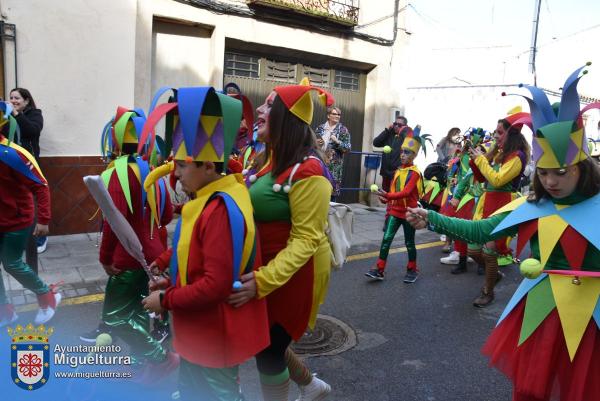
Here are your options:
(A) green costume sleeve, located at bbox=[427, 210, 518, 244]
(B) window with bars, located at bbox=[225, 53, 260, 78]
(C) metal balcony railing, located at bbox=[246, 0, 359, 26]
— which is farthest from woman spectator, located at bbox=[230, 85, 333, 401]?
(B) window with bars, located at bbox=[225, 53, 260, 78]

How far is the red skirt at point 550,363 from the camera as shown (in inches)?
88.1

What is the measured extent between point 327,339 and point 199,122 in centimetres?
272

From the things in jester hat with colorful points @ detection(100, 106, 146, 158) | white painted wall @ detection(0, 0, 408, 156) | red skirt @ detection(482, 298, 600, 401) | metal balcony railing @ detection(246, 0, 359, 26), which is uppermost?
metal balcony railing @ detection(246, 0, 359, 26)

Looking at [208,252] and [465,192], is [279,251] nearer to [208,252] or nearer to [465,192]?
[208,252]

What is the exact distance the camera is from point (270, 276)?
7.57ft

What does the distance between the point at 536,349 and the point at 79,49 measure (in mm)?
6864

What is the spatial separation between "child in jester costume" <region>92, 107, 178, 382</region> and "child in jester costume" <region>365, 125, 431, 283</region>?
292 centimetres


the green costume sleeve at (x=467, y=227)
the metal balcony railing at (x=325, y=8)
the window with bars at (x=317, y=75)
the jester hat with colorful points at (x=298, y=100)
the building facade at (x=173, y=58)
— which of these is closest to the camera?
the jester hat with colorful points at (x=298, y=100)

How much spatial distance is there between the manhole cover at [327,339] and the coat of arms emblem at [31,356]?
1.94 metres

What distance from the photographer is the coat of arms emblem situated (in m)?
2.60

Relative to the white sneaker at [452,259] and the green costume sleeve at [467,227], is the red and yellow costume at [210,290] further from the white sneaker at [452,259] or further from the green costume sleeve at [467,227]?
the white sneaker at [452,259]

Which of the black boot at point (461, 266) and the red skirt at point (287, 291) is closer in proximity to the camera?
the red skirt at point (287, 291)

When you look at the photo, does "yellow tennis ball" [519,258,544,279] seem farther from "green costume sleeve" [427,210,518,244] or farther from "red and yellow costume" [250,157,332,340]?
"red and yellow costume" [250,157,332,340]

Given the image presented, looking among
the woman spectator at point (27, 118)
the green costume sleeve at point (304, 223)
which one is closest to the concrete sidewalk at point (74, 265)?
the woman spectator at point (27, 118)
